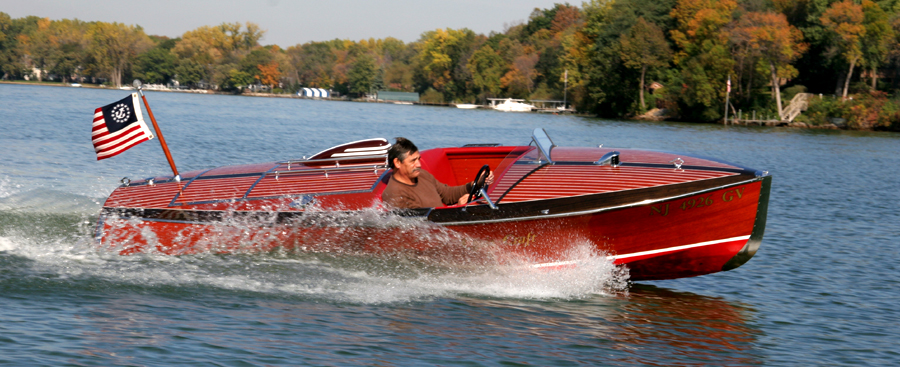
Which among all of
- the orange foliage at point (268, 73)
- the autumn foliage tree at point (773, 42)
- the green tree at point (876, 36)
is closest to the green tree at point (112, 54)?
the orange foliage at point (268, 73)

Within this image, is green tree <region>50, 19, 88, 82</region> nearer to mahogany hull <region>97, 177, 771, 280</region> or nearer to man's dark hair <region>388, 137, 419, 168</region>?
mahogany hull <region>97, 177, 771, 280</region>

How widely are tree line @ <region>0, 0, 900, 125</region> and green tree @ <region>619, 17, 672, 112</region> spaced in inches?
4.9

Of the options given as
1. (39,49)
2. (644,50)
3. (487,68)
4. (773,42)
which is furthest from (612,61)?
(39,49)

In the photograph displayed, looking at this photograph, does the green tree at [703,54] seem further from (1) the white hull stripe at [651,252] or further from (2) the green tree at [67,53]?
(2) the green tree at [67,53]

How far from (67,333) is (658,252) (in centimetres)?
531

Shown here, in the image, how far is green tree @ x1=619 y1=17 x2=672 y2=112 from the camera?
242ft

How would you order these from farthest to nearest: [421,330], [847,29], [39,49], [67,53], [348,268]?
[67,53] < [39,49] < [847,29] < [348,268] < [421,330]

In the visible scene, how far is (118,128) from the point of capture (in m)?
8.21

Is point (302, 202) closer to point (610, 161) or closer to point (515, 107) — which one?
point (610, 161)

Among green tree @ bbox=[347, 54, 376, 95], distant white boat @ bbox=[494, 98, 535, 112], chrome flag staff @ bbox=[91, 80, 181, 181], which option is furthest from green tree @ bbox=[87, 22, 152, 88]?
chrome flag staff @ bbox=[91, 80, 181, 181]

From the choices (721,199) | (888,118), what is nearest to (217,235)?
(721,199)

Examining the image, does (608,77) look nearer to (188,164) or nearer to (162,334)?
(188,164)

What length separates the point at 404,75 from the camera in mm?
Result: 155000

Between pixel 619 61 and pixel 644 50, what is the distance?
3.30 meters
